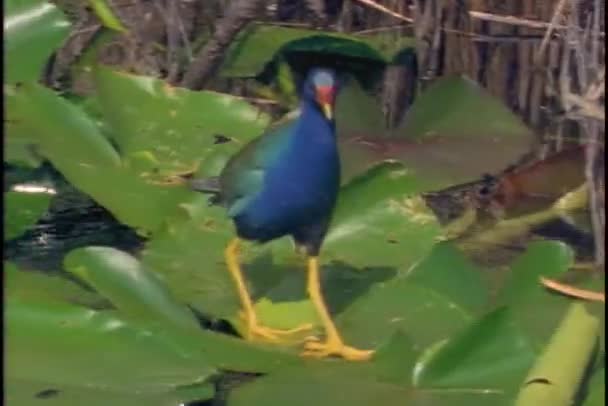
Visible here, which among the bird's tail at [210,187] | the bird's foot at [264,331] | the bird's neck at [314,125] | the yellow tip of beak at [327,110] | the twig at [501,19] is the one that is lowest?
the bird's foot at [264,331]

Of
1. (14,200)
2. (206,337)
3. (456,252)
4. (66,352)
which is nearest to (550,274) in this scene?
A: (456,252)

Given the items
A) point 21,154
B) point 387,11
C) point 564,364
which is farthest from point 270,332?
point 387,11

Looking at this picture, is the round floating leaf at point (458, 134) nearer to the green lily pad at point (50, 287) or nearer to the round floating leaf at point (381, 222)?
the round floating leaf at point (381, 222)

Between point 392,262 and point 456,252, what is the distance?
0.18 m

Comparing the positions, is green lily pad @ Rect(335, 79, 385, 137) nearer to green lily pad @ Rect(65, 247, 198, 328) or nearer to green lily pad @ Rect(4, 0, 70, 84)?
green lily pad @ Rect(4, 0, 70, 84)

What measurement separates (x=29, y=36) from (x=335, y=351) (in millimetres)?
629

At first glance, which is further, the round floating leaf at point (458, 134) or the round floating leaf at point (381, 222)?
the round floating leaf at point (458, 134)

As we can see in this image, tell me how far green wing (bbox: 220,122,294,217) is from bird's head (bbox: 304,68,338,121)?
0.04 m

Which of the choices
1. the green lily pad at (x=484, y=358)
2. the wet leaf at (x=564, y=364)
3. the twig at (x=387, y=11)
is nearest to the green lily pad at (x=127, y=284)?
the green lily pad at (x=484, y=358)

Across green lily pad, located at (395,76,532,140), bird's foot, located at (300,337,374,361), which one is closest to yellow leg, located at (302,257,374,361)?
bird's foot, located at (300,337,374,361)

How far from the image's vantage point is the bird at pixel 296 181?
163 cm

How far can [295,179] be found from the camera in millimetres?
1633

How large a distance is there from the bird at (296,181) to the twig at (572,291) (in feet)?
0.86

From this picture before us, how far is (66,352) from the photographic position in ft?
4.46
